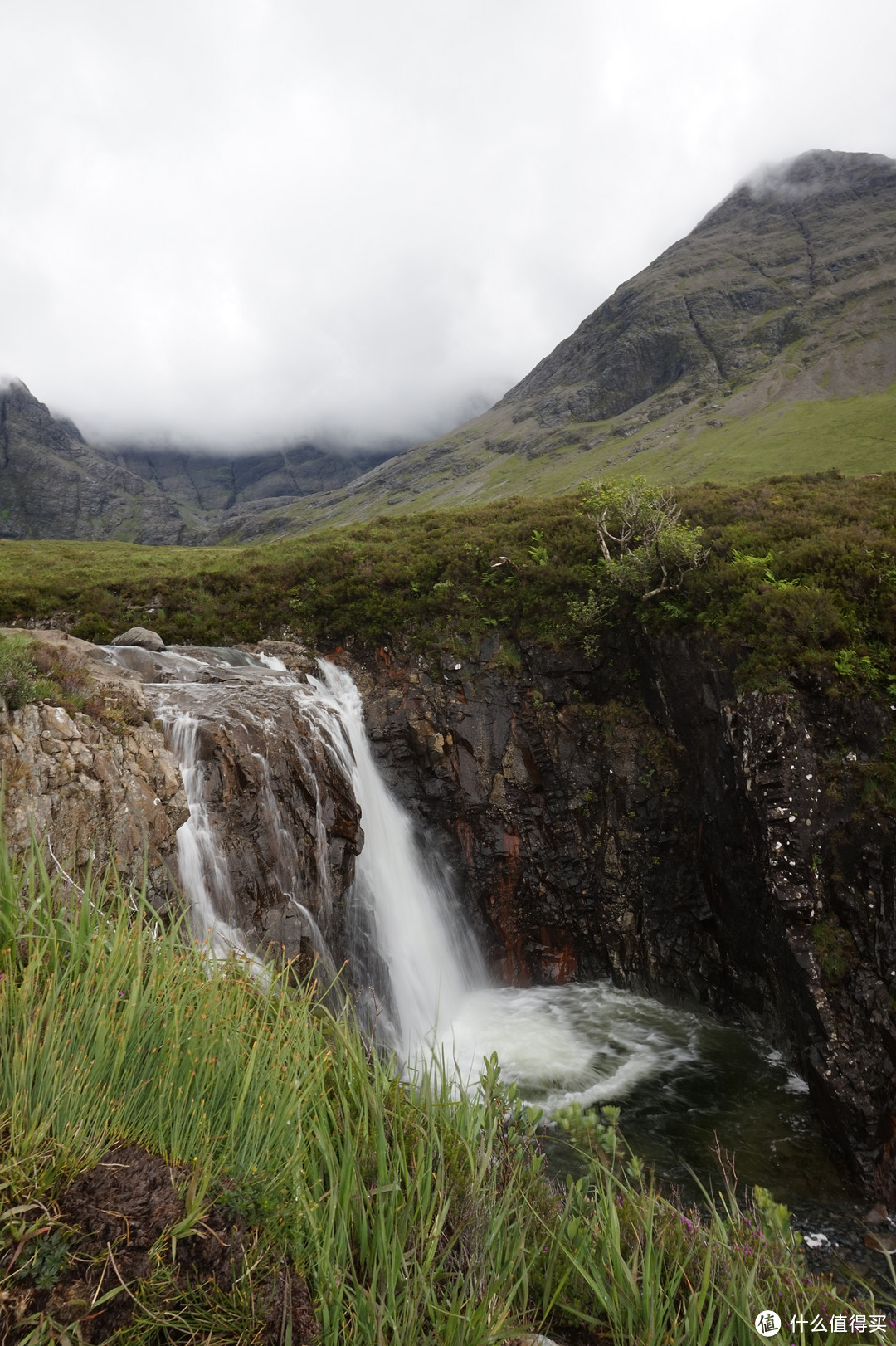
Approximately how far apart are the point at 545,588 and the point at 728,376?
149 m

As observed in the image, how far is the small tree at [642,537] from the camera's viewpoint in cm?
1945

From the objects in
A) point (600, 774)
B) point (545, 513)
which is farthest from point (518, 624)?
point (545, 513)

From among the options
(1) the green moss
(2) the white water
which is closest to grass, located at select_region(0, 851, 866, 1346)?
(2) the white water

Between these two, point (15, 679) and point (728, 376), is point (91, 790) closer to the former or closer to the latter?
point (15, 679)

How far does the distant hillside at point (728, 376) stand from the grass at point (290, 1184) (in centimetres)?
8383

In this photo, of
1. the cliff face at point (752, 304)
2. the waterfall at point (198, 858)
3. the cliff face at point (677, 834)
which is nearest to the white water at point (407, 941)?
the waterfall at point (198, 858)

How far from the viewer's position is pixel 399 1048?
14766 mm

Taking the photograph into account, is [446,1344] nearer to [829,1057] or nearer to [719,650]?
[829,1057]

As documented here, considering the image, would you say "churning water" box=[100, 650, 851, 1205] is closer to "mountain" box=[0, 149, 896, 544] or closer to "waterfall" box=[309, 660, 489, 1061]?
"waterfall" box=[309, 660, 489, 1061]

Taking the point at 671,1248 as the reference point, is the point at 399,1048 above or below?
below

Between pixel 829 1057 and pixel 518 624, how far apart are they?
14389 mm

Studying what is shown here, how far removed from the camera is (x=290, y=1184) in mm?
2814

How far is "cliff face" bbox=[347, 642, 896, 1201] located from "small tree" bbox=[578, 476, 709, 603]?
2.39 metres

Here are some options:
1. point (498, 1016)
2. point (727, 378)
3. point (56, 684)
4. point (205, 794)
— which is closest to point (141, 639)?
point (205, 794)
